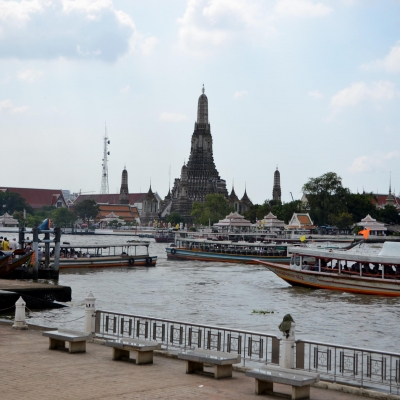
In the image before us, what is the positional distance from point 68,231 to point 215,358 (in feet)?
614

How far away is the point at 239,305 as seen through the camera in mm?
38125

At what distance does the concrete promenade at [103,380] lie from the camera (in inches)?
488

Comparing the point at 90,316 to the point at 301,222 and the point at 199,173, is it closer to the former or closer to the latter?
the point at 301,222

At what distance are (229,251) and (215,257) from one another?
186 centimetres

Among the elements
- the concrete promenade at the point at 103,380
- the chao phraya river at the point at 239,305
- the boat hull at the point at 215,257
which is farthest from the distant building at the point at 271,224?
the concrete promenade at the point at 103,380

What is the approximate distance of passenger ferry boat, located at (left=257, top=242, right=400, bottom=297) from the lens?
4100 cm

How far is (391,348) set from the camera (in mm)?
25500

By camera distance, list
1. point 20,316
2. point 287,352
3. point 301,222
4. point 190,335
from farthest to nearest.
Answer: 1. point 301,222
2. point 20,316
3. point 190,335
4. point 287,352

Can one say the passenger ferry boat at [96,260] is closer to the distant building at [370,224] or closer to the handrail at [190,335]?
the handrail at [190,335]

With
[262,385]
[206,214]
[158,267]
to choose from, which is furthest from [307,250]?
[206,214]

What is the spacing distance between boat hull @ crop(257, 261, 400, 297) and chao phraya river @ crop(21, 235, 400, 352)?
0.56m

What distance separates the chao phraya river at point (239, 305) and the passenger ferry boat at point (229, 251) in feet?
57.8

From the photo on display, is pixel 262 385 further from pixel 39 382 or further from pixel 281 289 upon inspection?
pixel 281 289

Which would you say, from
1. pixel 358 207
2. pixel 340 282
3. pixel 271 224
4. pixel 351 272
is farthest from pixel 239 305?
pixel 358 207
